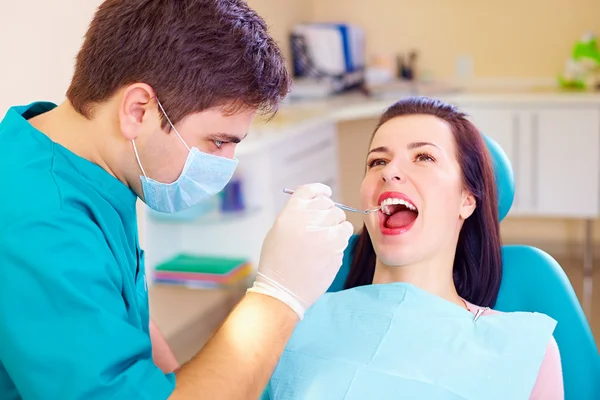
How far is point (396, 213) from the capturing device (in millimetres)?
1828

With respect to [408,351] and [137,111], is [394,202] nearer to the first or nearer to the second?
[408,351]

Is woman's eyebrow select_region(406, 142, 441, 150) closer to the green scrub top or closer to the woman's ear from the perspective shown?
the woman's ear

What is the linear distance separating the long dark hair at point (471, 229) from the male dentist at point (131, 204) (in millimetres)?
495

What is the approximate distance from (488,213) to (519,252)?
0.35 feet

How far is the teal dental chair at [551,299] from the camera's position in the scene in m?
1.63

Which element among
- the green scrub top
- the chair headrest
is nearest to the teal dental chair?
the chair headrest

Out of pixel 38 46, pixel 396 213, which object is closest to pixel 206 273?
pixel 38 46

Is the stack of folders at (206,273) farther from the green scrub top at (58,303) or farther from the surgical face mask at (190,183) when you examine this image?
the green scrub top at (58,303)

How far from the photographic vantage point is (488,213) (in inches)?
70.4

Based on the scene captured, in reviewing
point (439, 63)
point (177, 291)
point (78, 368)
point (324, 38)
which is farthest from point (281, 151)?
point (78, 368)

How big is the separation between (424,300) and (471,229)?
32 cm

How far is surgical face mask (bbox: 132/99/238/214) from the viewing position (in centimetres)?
133

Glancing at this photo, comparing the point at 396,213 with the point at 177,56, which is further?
the point at 396,213

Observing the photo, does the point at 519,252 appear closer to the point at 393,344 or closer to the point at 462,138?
the point at 462,138
